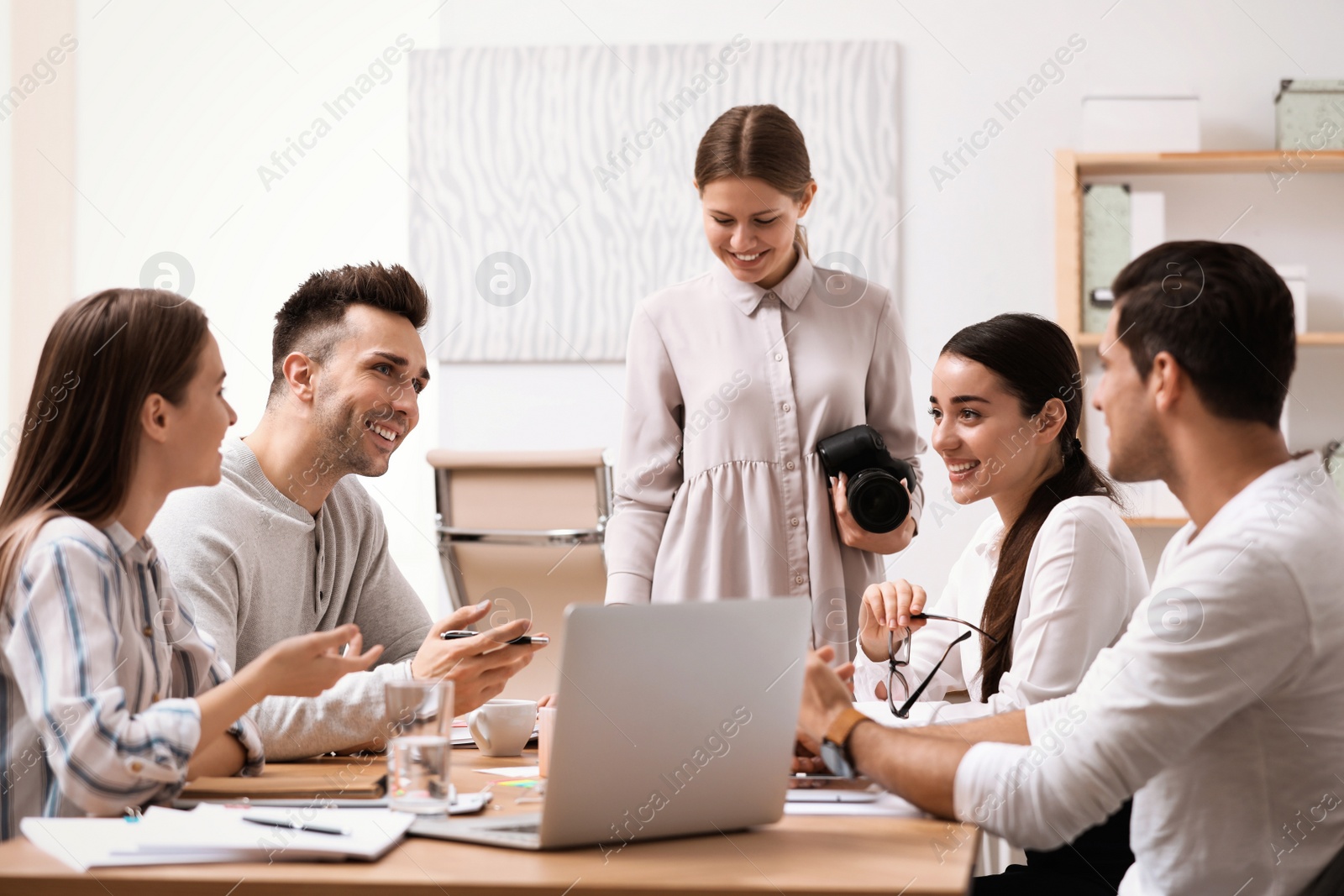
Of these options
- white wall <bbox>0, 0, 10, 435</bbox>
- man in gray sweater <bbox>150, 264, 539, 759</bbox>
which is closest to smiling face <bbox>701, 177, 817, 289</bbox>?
man in gray sweater <bbox>150, 264, 539, 759</bbox>

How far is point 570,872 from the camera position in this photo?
0.88 m

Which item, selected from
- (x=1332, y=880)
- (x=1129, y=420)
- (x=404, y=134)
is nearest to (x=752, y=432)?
(x=1129, y=420)

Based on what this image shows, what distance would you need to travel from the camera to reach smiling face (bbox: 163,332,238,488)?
1.32m

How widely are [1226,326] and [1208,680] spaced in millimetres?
326

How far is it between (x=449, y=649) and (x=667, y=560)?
71cm

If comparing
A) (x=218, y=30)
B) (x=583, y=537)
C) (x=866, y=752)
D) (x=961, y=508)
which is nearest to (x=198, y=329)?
(x=866, y=752)

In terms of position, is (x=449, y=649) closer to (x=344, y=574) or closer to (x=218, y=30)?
(x=344, y=574)

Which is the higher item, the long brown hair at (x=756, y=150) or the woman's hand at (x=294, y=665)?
the long brown hair at (x=756, y=150)

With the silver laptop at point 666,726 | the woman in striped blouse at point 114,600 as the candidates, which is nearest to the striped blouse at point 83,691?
the woman in striped blouse at point 114,600

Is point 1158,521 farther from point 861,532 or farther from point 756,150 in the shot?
point 756,150

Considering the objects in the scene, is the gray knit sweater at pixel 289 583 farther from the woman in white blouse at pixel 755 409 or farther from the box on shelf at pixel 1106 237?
the box on shelf at pixel 1106 237

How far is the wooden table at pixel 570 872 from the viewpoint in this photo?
84 cm

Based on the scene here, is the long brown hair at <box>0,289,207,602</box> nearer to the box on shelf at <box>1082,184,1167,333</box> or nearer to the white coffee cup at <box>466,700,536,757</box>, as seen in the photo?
the white coffee cup at <box>466,700,536,757</box>

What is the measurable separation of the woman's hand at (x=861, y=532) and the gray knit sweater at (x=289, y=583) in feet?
2.23
